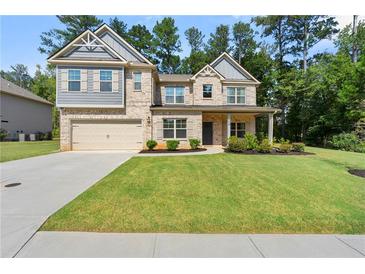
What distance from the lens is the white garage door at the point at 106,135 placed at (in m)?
16.0

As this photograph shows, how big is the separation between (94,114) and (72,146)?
9.74 feet

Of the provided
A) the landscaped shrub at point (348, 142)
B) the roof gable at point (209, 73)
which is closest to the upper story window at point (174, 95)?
the roof gable at point (209, 73)

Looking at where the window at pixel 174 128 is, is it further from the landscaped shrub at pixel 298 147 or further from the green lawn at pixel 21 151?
the green lawn at pixel 21 151

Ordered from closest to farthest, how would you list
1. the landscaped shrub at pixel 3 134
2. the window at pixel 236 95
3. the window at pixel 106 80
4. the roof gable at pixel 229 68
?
1. the window at pixel 106 80
2. the window at pixel 236 95
3. the roof gable at pixel 229 68
4. the landscaped shrub at pixel 3 134

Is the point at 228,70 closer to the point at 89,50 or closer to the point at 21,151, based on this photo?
the point at 89,50

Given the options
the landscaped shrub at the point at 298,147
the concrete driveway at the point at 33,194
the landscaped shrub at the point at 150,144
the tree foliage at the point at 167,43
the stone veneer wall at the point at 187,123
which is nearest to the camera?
the concrete driveway at the point at 33,194

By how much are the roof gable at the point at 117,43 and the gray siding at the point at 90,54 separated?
1511 millimetres

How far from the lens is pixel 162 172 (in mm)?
7988

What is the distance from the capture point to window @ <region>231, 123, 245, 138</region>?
1958 cm

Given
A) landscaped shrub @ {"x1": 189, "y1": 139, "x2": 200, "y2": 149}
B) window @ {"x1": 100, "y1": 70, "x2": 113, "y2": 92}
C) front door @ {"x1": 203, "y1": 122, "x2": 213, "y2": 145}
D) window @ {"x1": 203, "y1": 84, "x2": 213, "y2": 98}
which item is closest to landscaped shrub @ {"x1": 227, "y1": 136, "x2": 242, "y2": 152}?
landscaped shrub @ {"x1": 189, "y1": 139, "x2": 200, "y2": 149}

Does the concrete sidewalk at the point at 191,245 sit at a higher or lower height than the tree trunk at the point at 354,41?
lower

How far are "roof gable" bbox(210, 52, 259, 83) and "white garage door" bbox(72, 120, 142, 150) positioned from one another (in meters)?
9.97

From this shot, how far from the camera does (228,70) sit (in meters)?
20.7

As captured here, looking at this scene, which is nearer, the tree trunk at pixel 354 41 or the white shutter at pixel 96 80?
the white shutter at pixel 96 80
